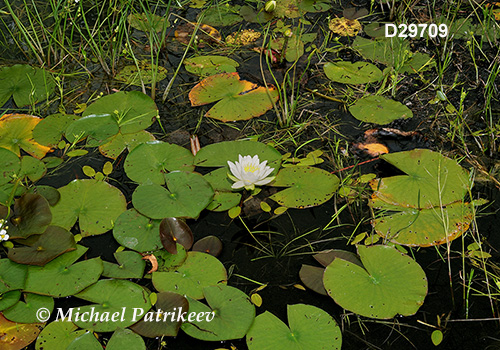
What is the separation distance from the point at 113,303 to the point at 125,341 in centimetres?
17

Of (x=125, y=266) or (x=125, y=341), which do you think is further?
(x=125, y=266)

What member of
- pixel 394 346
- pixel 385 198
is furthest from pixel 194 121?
pixel 394 346

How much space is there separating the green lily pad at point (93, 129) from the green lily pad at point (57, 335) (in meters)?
1.01

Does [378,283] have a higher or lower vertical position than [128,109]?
lower

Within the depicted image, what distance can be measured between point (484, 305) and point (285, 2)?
8.33 ft

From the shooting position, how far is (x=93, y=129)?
241 cm

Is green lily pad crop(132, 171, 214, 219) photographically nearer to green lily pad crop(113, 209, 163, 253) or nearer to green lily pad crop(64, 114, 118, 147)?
green lily pad crop(113, 209, 163, 253)

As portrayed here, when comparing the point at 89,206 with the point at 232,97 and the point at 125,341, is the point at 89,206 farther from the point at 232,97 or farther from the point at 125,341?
the point at 232,97

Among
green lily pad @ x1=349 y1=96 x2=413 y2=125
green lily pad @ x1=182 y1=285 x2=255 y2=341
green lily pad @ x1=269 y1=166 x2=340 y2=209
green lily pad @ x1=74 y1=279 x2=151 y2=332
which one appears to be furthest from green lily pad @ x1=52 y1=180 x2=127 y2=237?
green lily pad @ x1=349 y1=96 x2=413 y2=125

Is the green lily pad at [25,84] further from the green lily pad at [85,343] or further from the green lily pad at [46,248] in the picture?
the green lily pad at [85,343]

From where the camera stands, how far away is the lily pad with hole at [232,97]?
253cm

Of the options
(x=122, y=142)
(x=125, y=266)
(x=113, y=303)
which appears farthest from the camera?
(x=122, y=142)

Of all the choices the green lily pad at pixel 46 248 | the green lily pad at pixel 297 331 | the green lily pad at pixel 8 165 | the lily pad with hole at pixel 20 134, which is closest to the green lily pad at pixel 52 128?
the lily pad with hole at pixel 20 134

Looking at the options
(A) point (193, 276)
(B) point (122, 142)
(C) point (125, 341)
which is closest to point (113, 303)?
(C) point (125, 341)
